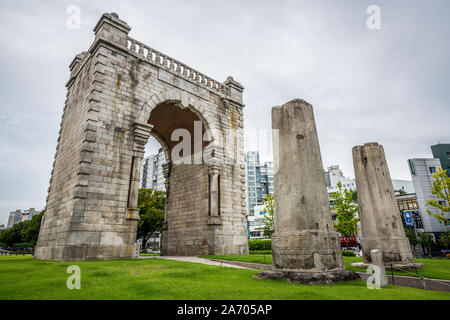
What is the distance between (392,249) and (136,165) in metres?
11.3

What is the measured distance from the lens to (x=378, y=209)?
380 inches

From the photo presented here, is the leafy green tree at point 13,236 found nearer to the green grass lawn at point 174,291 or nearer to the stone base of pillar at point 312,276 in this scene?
the green grass lawn at point 174,291

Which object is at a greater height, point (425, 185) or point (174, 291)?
point (425, 185)

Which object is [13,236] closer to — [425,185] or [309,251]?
[309,251]

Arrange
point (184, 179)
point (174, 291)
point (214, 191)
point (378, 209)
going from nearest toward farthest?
point (174, 291), point (378, 209), point (214, 191), point (184, 179)

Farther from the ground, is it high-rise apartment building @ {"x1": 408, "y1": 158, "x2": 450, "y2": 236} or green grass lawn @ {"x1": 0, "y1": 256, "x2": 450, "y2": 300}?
high-rise apartment building @ {"x1": 408, "y1": 158, "x2": 450, "y2": 236}

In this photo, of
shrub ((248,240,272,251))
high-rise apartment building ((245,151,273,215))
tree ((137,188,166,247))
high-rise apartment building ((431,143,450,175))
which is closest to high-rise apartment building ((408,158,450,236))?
high-rise apartment building ((431,143,450,175))

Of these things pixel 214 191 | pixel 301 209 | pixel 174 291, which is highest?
pixel 214 191

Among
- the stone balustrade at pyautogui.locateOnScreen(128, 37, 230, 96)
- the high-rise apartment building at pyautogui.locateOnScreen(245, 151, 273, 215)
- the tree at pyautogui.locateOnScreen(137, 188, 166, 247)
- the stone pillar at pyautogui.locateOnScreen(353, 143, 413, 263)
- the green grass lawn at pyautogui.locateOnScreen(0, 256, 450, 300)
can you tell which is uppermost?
the high-rise apartment building at pyautogui.locateOnScreen(245, 151, 273, 215)

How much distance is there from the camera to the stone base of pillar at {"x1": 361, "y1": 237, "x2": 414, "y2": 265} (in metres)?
9.05

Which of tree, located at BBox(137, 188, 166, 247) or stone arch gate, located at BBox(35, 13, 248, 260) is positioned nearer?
stone arch gate, located at BBox(35, 13, 248, 260)

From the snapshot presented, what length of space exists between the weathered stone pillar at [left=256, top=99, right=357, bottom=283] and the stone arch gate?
25.6 feet

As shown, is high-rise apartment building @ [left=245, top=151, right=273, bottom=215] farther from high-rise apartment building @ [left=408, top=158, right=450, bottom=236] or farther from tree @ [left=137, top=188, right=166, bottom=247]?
high-rise apartment building @ [left=408, top=158, right=450, bottom=236]

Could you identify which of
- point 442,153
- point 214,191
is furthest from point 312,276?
point 442,153
